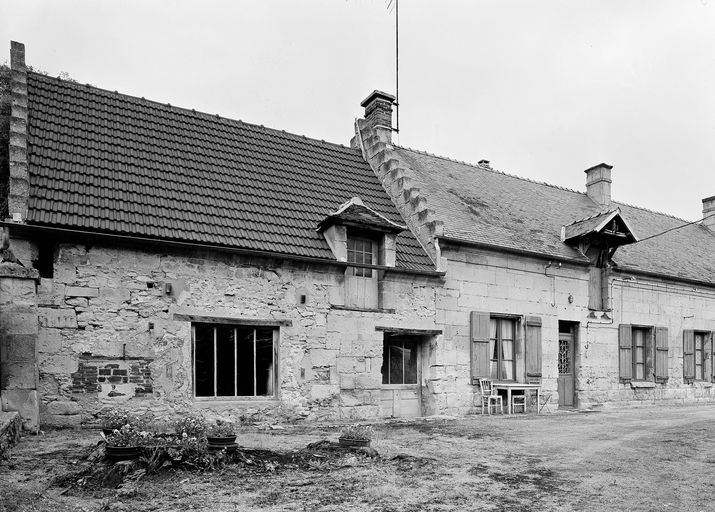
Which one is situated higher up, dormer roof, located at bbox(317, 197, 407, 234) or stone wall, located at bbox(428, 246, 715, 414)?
dormer roof, located at bbox(317, 197, 407, 234)

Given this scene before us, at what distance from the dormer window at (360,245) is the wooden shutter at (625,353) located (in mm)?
8293

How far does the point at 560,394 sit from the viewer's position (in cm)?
1661

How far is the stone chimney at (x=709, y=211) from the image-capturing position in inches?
1021

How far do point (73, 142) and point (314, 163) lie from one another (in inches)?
224

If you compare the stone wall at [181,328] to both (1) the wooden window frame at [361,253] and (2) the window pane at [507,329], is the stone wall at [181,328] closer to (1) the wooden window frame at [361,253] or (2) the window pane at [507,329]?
(1) the wooden window frame at [361,253]

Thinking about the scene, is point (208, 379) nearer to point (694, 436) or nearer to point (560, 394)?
point (694, 436)

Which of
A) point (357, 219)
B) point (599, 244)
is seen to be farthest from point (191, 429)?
point (599, 244)

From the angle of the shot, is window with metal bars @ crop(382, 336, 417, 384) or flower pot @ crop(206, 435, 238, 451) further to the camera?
window with metal bars @ crop(382, 336, 417, 384)

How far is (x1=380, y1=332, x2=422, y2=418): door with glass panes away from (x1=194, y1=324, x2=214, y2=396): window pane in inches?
150

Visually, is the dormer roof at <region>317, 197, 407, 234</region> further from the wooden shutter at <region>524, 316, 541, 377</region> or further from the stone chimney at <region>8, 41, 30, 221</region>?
the stone chimney at <region>8, 41, 30, 221</region>

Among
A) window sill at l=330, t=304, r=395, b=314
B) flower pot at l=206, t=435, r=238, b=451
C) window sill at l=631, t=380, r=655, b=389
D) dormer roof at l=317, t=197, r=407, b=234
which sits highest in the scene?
dormer roof at l=317, t=197, r=407, b=234

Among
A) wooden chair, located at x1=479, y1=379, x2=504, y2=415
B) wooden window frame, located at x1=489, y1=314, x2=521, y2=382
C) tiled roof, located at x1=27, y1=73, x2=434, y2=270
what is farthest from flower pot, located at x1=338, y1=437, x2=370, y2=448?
wooden window frame, located at x1=489, y1=314, x2=521, y2=382

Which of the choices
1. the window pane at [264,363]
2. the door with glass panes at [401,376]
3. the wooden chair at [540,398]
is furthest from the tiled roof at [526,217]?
the window pane at [264,363]

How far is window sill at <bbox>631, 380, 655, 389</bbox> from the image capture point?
58.9 ft
